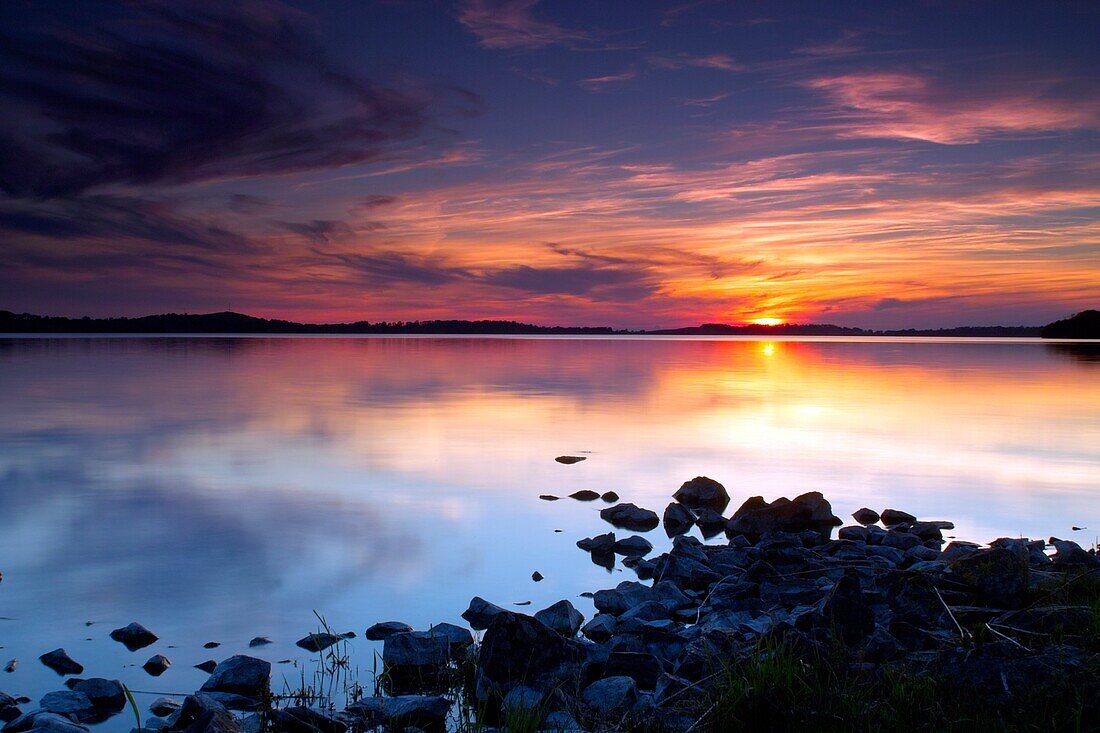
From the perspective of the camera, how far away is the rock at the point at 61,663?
26.2 ft

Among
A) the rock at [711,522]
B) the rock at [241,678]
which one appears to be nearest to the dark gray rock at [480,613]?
the rock at [241,678]

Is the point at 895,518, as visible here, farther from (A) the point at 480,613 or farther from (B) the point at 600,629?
(A) the point at 480,613

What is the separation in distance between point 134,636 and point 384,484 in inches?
396

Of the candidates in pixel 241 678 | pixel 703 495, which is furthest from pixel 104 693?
pixel 703 495

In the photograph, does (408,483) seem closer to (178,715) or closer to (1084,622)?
(178,715)

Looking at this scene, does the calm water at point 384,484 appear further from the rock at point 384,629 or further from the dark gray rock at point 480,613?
the dark gray rock at point 480,613

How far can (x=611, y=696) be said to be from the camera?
6449mm

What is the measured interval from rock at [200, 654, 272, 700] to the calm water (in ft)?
1.41

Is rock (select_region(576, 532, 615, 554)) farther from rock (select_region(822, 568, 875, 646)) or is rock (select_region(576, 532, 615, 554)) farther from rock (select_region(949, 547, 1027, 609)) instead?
rock (select_region(822, 568, 875, 646))

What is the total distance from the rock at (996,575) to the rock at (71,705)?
9.09 m

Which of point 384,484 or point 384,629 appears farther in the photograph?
point 384,484

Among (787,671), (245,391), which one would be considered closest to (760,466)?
(787,671)

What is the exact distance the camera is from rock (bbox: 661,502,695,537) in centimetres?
1476

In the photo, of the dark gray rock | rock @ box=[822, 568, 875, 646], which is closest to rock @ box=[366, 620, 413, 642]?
the dark gray rock
